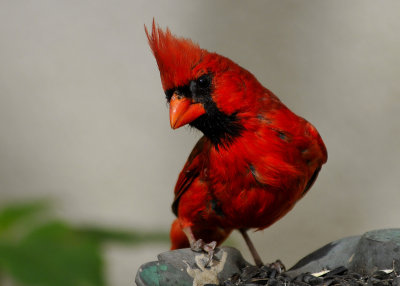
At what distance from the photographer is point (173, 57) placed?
2152mm

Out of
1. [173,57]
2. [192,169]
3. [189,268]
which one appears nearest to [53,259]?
[189,268]

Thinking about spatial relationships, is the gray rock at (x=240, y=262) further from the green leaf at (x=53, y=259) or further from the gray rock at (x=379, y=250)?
the green leaf at (x=53, y=259)

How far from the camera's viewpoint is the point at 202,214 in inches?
97.3

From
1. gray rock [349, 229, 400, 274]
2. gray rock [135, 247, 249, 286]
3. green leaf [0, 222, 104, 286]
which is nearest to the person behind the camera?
green leaf [0, 222, 104, 286]

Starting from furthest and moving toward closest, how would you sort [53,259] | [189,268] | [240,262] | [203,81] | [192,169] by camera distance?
[192,169]
[240,262]
[203,81]
[189,268]
[53,259]

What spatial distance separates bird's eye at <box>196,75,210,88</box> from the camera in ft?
7.24

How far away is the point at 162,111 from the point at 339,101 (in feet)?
4.38

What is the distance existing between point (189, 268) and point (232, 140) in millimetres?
481

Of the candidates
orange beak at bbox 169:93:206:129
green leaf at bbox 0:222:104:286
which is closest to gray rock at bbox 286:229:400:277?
orange beak at bbox 169:93:206:129

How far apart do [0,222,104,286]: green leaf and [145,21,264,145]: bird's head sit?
55 cm

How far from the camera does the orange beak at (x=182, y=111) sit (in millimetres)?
2148

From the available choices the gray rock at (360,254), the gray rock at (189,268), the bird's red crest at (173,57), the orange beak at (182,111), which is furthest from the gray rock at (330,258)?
the bird's red crest at (173,57)

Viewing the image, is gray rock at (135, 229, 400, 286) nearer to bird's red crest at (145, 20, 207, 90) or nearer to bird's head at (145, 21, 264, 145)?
bird's head at (145, 21, 264, 145)

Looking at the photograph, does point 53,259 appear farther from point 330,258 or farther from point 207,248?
point 330,258
